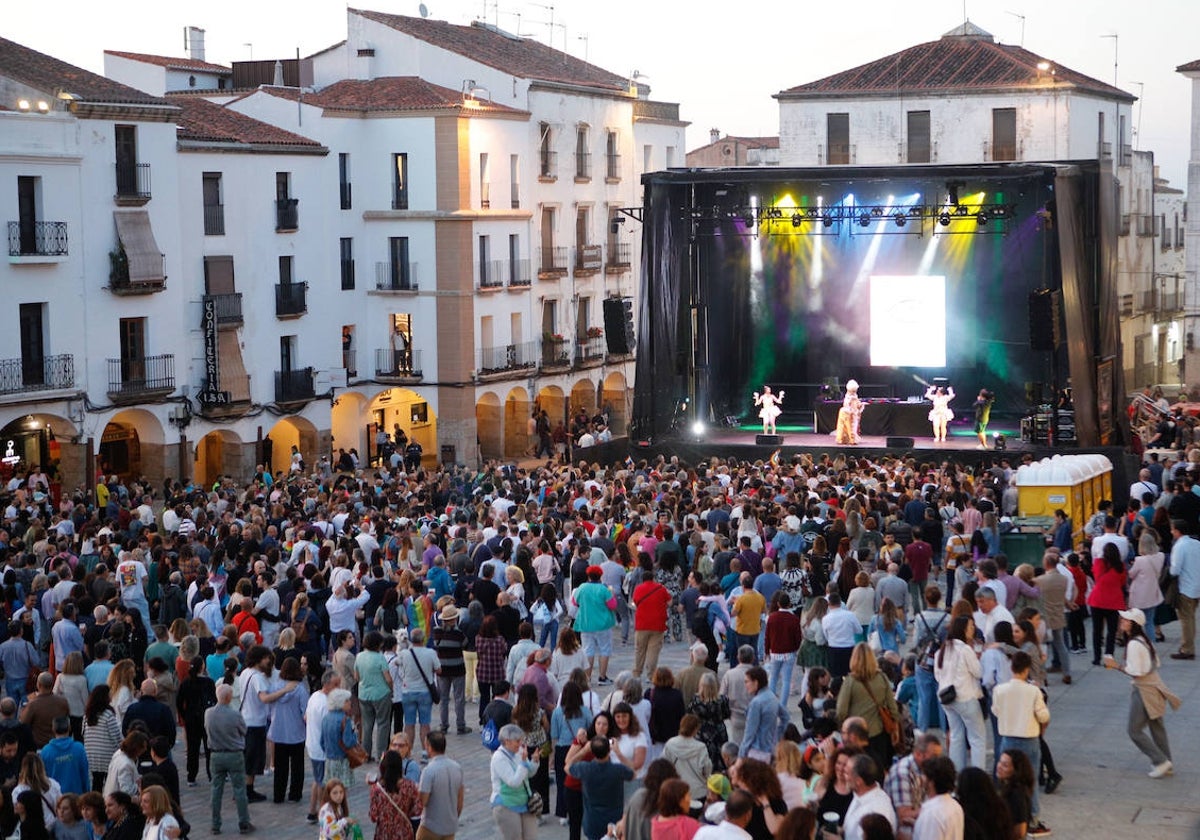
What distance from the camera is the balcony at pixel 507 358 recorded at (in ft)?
159

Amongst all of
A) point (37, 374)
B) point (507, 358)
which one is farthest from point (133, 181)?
point (507, 358)

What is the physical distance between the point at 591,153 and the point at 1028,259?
61.9 ft

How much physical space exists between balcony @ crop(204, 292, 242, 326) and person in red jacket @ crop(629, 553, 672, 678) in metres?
25.2

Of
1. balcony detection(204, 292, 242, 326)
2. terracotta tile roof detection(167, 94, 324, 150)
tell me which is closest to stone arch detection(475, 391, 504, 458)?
terracotta tile roof detection(167, 94, 324, 150)

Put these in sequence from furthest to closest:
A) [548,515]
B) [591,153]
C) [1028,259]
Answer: [591,153], [1028,259], [548,515]

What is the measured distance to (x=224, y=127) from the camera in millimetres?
43062

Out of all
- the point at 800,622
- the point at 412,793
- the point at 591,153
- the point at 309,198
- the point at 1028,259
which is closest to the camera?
the point at 412,793

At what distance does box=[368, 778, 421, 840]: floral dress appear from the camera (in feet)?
39.7

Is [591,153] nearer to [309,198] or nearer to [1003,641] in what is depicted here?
[309,198]

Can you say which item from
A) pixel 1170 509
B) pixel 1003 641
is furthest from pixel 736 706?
pixel 1170 509

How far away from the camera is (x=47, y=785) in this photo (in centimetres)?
1273

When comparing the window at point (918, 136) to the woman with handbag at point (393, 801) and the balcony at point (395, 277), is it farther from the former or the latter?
the woman with handbag at point (393, 801)

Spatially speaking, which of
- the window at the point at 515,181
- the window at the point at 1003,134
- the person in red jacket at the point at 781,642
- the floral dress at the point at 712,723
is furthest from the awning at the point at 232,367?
the floral dress at the point at 712,723

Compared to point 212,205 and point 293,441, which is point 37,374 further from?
point 293,441
